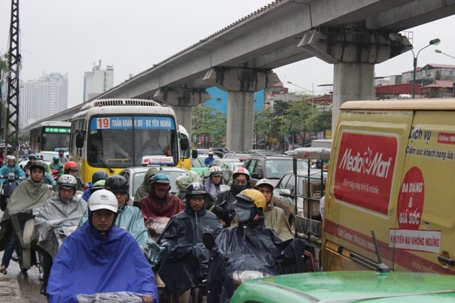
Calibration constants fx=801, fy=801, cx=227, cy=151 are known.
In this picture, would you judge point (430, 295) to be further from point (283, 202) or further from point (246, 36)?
point (246, 36)

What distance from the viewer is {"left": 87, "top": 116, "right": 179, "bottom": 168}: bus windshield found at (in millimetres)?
18953

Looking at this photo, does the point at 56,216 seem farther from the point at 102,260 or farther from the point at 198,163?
the point at 198,163

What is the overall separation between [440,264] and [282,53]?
38.5 metres

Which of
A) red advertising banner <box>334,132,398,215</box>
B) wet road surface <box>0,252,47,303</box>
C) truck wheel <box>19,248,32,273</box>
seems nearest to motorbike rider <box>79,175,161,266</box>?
red advertising banner <box>334,132,398,215</box>

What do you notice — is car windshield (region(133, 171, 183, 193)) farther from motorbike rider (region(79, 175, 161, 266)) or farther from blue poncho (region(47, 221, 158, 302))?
blue poncho (region(47, 221, 158, 302))

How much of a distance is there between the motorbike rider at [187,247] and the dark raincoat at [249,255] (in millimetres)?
836

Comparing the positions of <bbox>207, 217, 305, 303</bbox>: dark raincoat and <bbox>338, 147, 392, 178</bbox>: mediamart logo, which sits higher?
<bbox>338, 147, 392, 178</bbox>: mediamart logo

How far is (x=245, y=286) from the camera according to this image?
4.07 m

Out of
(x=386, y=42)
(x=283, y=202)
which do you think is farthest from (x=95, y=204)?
(x=386, y=42)

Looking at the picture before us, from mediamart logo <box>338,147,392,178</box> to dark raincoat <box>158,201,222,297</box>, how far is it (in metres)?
1.34

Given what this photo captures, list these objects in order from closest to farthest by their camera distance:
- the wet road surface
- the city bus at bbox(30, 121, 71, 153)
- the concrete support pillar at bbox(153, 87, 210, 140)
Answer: the wet road surface
the city bus at bbox(30, 121, 71, 153)
the concrete support pillar at bbox(153, 87, 210, 140)

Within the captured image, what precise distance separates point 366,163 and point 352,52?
2596 centimetres

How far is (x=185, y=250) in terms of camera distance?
24.5 feet

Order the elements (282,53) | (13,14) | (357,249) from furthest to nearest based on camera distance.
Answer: (282,53) → (13,14) → (357,249)
